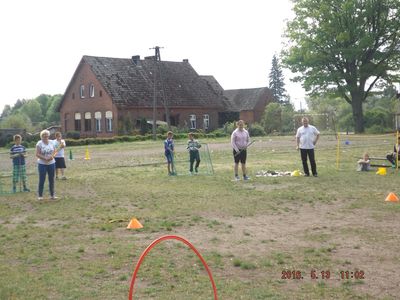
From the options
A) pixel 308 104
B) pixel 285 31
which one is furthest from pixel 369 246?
pixel 308 104

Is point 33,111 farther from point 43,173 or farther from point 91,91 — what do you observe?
point 43,173

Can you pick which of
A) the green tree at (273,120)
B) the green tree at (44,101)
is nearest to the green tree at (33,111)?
the green tree at (44,101)

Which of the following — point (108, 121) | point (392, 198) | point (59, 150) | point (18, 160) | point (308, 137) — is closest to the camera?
point (392, 198)

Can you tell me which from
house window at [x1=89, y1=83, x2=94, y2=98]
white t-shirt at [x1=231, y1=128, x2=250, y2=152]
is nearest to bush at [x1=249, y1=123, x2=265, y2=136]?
house window at [x1=89, y1=83, x2=94, y2=98]

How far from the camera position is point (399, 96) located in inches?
2208

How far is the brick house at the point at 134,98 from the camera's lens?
A: 5866 centimetres

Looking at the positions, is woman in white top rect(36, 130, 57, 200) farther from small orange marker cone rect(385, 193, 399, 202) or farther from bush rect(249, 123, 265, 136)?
bush rect(249, 123, 265, 136)

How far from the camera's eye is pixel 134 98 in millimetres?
59156

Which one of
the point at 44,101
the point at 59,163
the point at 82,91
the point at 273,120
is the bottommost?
the point at 59,163

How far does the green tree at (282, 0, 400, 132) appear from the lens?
5047 cm

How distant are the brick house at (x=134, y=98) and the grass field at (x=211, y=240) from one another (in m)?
42.0

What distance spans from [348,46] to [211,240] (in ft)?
149

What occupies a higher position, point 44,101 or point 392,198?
point 44,101

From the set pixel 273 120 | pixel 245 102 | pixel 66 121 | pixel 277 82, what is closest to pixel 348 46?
pixel 273 120
